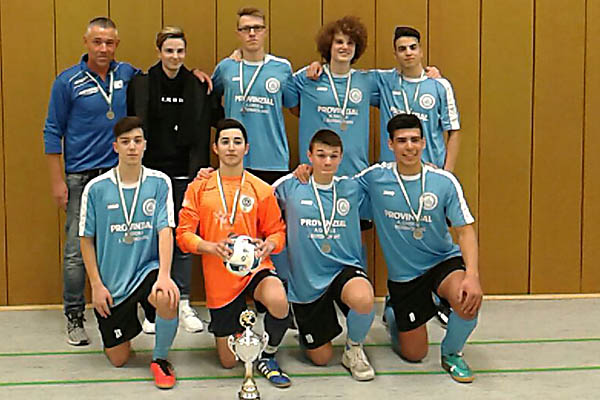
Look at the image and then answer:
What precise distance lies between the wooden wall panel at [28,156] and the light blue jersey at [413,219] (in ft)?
7.59

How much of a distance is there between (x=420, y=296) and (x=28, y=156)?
2.72 metres

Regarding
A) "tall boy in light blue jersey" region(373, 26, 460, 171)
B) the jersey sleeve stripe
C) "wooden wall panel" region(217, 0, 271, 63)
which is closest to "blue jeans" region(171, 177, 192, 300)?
"wooden wall panel" region(217, 0, 271, 63)

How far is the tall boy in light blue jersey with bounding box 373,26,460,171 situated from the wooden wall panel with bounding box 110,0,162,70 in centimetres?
157

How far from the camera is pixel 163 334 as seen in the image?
3.89 m

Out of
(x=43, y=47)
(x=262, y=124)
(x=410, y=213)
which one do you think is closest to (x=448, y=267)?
(x=410, y=213)

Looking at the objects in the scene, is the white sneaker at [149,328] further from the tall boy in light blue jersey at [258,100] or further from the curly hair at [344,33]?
the curly hair at [344,33]

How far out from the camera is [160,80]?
454cm

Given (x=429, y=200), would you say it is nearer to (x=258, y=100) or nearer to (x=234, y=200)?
(x=234, y=200)

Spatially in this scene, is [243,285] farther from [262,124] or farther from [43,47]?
[43,47]

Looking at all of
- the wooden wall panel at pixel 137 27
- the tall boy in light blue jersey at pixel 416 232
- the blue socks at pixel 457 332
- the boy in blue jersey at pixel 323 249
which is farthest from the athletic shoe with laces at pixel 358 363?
the wooden wall panel at pixel 137 27

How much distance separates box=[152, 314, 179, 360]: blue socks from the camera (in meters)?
3.87

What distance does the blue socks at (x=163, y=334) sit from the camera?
12.7ft

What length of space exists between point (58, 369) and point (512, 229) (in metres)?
3.11

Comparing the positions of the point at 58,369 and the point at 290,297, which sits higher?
the point at 290,297
